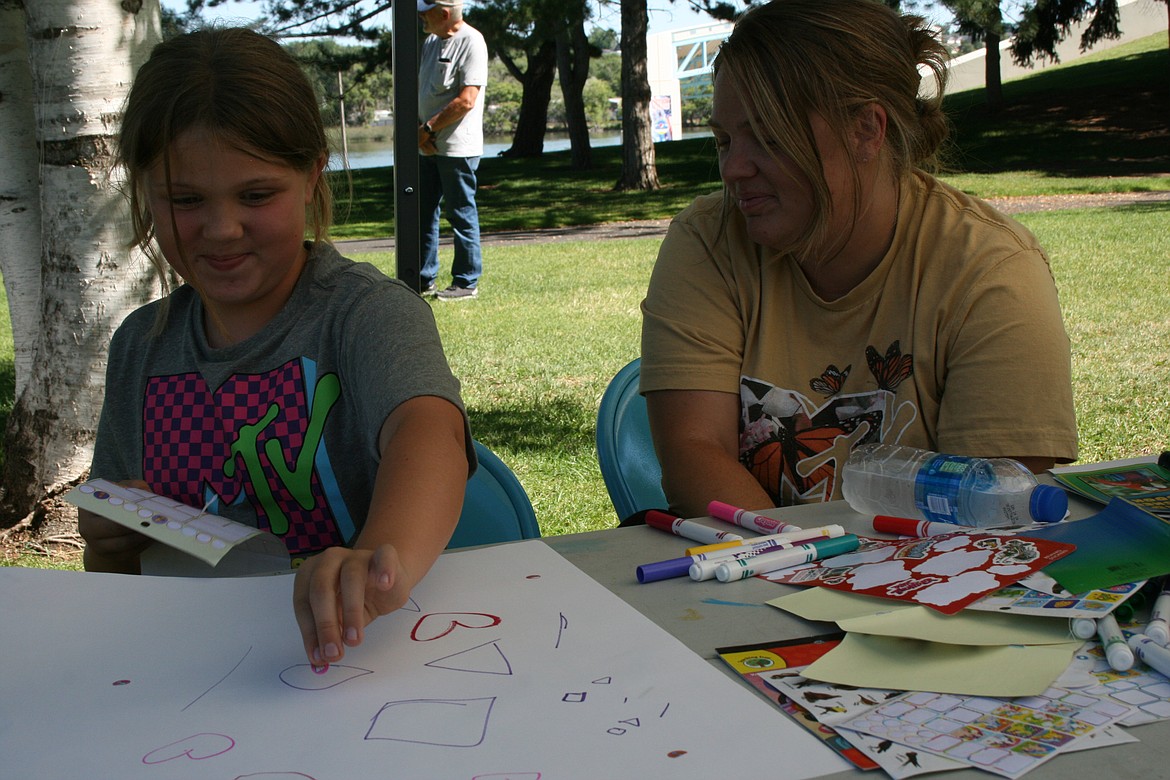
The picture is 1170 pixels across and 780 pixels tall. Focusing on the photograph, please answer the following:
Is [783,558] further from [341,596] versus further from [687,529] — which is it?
[341,596]

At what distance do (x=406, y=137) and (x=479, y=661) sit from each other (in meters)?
1.54

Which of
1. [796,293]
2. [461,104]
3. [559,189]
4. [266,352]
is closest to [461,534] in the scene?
[266,352]

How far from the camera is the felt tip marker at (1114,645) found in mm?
917

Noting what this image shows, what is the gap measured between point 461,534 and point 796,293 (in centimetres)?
71

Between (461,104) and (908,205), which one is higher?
(461,104)

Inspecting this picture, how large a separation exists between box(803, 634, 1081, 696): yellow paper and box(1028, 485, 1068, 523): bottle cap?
35 centimetres

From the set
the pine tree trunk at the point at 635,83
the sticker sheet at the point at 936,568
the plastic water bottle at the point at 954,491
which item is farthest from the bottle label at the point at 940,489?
the pine tree trunk at the point at 635,83

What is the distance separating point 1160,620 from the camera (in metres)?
0.96

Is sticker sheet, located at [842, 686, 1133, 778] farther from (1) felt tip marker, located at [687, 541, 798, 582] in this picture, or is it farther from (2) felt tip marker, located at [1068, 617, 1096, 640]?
(1) felt tip marker, located at [687, 541, 798, 582]

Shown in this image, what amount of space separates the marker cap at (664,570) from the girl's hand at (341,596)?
0.96 feet

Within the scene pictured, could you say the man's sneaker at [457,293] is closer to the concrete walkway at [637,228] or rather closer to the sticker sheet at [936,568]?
the concrete walkway at [637,228]

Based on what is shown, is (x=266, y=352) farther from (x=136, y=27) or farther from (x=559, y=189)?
(x=559, y=189)

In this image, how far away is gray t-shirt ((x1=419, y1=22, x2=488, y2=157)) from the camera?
6789 millimetres

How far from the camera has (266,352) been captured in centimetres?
160
